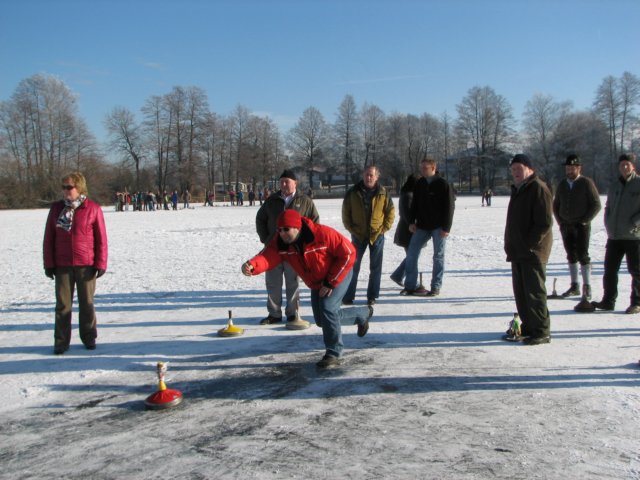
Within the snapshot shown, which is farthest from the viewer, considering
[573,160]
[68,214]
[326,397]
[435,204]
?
[435,204]

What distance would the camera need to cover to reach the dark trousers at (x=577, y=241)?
740cm

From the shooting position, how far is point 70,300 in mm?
5691

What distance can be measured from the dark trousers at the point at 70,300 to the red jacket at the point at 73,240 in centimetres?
10

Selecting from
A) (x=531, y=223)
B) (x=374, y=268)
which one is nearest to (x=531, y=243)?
(x=531, y=223)

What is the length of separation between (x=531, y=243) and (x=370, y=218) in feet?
8.15

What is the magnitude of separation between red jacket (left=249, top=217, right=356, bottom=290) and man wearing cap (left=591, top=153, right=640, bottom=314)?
4040mm

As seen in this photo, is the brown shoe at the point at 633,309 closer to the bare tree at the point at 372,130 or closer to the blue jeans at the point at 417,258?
the blue jeans at the point at 417,258

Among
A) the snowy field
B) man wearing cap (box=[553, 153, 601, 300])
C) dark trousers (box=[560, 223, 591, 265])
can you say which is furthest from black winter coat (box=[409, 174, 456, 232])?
dark trousers (box=[560, 223, 591, 265])

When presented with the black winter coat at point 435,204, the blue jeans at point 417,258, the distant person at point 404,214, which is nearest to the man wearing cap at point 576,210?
the black winter coat at point 435,204

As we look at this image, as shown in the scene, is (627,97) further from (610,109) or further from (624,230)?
(624,230)

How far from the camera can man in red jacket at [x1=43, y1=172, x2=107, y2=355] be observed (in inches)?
219

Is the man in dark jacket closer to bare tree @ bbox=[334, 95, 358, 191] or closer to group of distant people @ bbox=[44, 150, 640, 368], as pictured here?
group of distant people @ bbox=[44, 150, 640, 368]

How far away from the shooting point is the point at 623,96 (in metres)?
69.2

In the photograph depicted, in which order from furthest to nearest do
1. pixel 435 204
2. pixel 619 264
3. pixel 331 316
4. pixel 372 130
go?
pixel 372 130 → pixel 435 204 → pixel 619 264 → pixel 331 316
